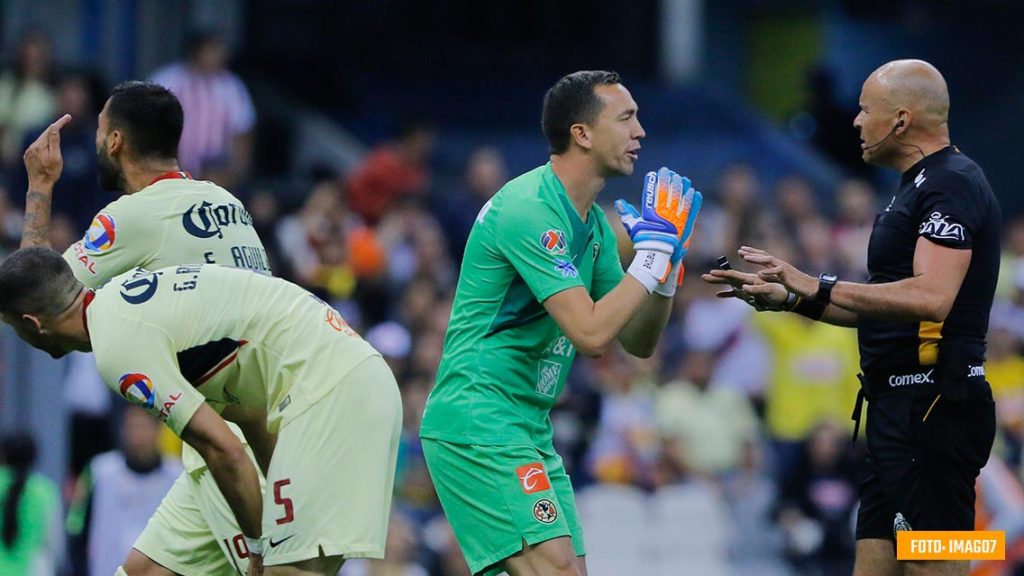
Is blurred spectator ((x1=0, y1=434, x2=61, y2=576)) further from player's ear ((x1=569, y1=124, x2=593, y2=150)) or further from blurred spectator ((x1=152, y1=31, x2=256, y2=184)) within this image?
player's ear ((x1=569, y1=124, x2=593, y2=150))

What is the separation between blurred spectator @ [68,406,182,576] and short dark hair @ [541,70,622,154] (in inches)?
196

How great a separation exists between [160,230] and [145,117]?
534 millimetres

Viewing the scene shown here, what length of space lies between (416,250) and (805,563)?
433 cm

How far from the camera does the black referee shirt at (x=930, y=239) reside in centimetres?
698

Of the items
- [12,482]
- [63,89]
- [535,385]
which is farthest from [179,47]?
[535,385]

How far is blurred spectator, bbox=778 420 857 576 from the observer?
13570mm

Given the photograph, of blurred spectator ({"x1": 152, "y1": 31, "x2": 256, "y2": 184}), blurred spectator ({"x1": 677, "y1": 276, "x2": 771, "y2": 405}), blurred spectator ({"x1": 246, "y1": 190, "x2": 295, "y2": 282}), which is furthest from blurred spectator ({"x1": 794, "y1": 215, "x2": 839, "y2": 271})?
blurred spectator ({"x1": 152, "y1": 31, "x2": 256, "y2": 184})

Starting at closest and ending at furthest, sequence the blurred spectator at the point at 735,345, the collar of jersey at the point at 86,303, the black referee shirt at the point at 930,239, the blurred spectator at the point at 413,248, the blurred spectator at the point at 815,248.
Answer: the collar of jersey at the point at 86,303, the black referee shirt at the point at 930,239, the blurred spectator at the point at 735,345, the blurred spectator at the point at 413,248, the blurred spectator at the point at 815,248

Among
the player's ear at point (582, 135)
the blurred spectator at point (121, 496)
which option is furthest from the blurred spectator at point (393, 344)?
the player's ear at point (582, 135)

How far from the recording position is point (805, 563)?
13.7 metres

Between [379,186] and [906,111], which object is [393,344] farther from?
[906,111]

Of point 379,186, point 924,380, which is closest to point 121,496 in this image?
point 379,186

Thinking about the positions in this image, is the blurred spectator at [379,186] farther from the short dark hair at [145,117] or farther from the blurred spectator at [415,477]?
the short dark hair at [145,117]

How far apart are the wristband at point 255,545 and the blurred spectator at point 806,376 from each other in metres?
7.93
